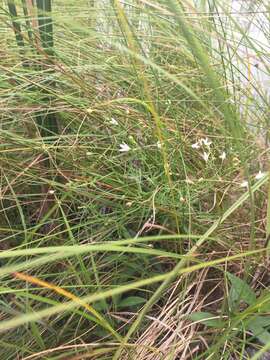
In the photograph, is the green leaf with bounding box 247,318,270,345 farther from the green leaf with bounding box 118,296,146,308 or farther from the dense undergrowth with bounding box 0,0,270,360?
the green leaf with bounding box 118,296,146,308

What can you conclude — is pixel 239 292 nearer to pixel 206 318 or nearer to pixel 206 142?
pixel 206 318

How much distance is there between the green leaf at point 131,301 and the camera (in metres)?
0.74

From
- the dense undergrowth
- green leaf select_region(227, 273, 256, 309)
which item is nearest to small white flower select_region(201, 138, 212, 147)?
the dense undergrowth

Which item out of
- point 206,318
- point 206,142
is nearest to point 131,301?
point 206,318

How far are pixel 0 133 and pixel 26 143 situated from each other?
0.15ft

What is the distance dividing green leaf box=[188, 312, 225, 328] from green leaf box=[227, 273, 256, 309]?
0.03 m

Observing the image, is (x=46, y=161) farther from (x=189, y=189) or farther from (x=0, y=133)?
(x=189, y=189)

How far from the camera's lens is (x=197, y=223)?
0.76 metres

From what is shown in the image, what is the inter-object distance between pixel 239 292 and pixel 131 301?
166mm

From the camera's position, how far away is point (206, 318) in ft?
2.19

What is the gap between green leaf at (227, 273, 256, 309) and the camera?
0.65 metres

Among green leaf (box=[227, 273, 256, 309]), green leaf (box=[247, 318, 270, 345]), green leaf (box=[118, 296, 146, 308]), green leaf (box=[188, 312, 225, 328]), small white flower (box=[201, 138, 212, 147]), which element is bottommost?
green leaf (box=[118, 296, 146, 308])

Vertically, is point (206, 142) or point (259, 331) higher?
point (206, 142)

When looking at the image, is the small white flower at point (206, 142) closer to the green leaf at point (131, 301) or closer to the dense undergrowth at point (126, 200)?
the dense undergrowth at point (126, 200)
